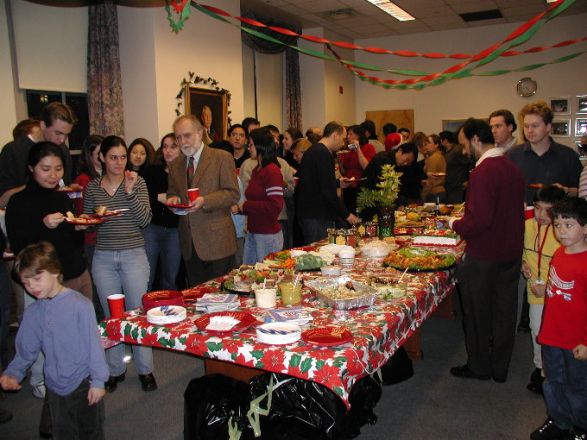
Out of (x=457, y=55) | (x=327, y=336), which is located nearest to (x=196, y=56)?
(x=457, y=55)

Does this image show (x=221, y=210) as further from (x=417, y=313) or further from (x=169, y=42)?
(x=169, y=42)

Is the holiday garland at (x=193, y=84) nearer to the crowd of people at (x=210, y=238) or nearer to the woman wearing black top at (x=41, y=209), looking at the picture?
the crowd of people at (x=210, y=238)

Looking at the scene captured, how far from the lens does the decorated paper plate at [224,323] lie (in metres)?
2.07

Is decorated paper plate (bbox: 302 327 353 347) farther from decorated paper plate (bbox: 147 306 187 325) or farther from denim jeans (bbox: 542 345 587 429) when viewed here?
denim jeans (bbox: 542 345 587 429)

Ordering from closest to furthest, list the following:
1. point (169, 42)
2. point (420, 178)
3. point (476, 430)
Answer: point (476, 430), point (420, 178), point (169, 42)

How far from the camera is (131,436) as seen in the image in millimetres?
2680

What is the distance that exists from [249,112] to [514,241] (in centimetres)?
635

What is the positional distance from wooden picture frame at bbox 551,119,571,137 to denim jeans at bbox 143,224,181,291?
798 cm

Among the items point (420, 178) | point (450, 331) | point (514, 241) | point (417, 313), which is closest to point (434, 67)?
point (420, 178)

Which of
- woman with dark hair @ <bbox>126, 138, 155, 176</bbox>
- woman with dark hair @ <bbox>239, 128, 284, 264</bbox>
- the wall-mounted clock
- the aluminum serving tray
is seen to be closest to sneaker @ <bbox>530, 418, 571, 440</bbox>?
the aluminum serving tray

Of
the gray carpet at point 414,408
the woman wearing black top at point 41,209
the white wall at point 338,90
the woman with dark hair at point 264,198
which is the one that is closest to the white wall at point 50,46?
the woman with dark hair at point 264,198

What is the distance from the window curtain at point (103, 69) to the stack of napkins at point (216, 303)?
4.05m

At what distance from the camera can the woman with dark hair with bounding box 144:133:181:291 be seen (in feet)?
13.5

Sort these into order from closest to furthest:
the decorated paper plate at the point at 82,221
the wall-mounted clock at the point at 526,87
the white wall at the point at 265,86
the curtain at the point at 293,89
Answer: the decorated paper plate at the point at 82,221 → the white wall at the point at 265,86 → the curtain at the point at 293,89 → the wall-mounted clock at the point at 526,87
